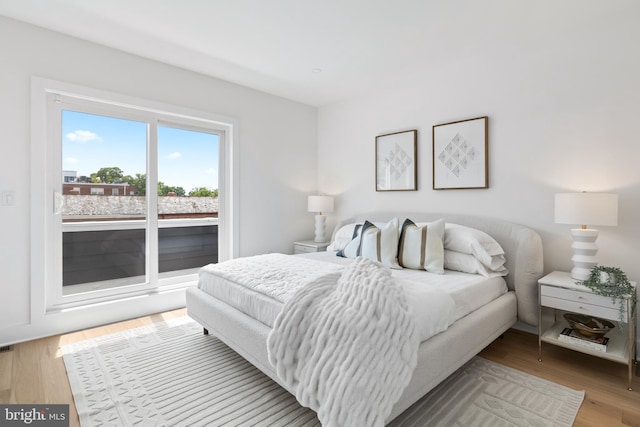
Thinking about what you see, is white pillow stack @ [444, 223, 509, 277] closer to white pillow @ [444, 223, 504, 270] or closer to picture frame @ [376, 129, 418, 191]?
white pillow @ [444, 223, 504, 270]

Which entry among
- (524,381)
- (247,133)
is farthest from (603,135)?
(247,133)

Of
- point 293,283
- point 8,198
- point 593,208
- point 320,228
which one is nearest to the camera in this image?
point 293,283

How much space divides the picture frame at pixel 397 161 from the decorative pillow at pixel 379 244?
87 centimetres

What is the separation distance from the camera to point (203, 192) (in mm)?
3641

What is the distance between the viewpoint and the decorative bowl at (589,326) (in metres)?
2.09

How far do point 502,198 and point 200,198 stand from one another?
320cm

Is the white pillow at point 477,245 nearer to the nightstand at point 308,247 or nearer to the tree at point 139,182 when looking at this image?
the nightstand at point 308,247

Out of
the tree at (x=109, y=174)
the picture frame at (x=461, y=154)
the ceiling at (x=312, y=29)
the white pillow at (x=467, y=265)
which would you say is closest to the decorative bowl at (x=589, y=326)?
the white pillow at (x=467, y=265)

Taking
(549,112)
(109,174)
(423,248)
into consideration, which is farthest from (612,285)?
(109,174)

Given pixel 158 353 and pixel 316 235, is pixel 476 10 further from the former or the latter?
pixel 158 353

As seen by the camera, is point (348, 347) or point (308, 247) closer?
point (348, 347)

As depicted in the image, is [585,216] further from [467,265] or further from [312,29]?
[312,29]

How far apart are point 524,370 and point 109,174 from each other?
153 inches

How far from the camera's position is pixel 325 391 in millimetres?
1284
